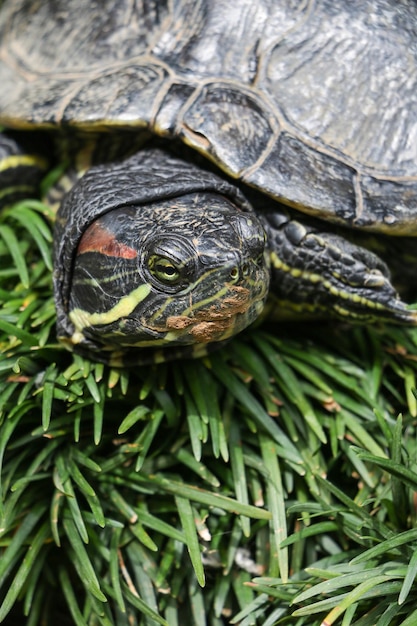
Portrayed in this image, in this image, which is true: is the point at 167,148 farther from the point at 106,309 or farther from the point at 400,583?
the point at 400,583

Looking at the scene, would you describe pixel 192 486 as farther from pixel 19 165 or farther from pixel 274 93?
pixel 19 165

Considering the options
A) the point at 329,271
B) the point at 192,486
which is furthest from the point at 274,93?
the point at 192,486

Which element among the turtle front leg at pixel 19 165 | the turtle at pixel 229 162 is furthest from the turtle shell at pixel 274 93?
the turtle front leg at pixel 19 165

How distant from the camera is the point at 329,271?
2.02 meters

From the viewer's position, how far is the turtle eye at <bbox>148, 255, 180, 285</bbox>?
1630 mm

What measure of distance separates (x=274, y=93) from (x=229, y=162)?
32cm

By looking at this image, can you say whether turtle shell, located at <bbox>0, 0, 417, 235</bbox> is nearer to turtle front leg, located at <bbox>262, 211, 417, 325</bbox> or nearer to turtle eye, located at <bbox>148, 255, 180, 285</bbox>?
turtle front leg, located at <bbox>262, 211, 417, 325</bbox>

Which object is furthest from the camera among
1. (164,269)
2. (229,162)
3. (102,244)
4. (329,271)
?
(329,271)

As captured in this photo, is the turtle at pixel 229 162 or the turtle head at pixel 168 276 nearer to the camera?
the turtle head at pixel 168 276

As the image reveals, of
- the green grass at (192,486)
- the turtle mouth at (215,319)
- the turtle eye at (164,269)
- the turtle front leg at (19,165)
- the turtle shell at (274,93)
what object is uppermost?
the turtle shell at (274,93)

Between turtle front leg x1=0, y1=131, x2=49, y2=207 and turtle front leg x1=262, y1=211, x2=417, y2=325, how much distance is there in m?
→ 0.95

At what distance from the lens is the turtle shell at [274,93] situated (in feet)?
6.38

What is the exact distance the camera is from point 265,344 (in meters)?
2.14

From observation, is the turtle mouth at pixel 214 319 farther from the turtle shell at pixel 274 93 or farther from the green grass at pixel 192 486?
the turtle shell at pixel 274 93
